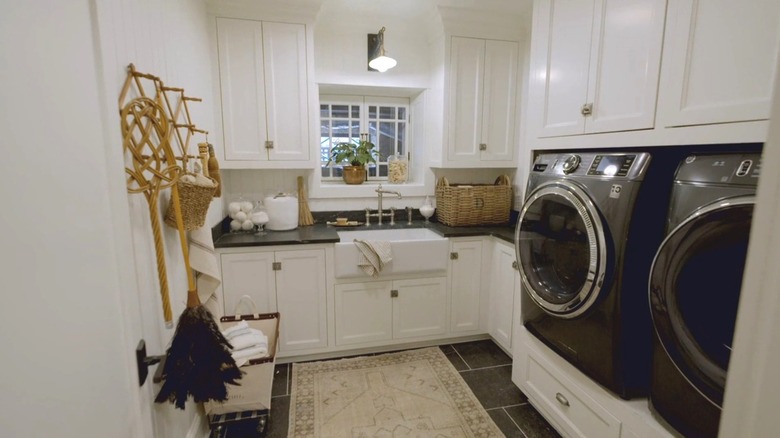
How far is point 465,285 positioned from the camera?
8.60 ft

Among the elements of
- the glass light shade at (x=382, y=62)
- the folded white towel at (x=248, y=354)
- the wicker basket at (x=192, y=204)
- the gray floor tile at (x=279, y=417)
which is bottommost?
the gray floor tile at (x=279, y=417)

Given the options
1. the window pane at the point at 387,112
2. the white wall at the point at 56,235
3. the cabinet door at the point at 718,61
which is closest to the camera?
the white wall at the point at 56,235

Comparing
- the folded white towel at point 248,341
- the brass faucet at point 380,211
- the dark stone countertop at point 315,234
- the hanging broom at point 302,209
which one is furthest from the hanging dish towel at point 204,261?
the brass faucet at point 380,211

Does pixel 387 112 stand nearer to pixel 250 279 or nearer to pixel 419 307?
pixel 419 307

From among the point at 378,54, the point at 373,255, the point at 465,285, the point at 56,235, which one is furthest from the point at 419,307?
the point at 56,235

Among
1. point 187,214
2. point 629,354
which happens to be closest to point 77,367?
point 187,214

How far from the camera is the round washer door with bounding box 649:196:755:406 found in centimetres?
101

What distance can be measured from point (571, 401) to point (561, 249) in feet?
2.27

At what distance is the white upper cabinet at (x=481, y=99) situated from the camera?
266 cm

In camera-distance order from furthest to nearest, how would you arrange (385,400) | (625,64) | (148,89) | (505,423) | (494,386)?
(494,386) < (385,400) < (505,423) < (625,64) < (148,89)

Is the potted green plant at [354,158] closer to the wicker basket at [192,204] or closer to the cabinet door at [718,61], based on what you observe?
the wicker basket at [192,204]

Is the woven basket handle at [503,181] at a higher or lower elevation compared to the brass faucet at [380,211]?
higher

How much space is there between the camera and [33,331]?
0.46m

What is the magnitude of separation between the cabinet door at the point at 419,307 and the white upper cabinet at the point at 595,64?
128 cm
